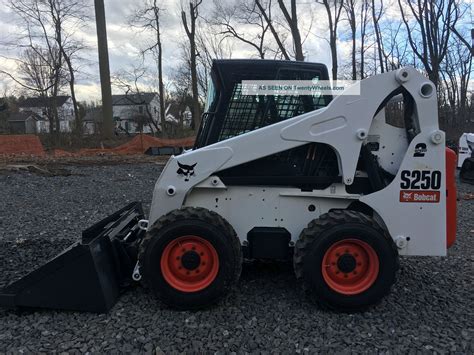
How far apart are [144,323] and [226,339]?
2.32 feet

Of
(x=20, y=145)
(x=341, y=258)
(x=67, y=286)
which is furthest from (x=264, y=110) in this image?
(x=20, y=145)

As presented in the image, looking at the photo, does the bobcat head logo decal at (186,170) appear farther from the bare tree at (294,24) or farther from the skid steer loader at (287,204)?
the bare tree at (294,24)

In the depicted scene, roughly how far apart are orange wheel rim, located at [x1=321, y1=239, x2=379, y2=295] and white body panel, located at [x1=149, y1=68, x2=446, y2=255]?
400 mm

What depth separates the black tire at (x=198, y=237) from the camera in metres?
3.79

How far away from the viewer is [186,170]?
4.09m

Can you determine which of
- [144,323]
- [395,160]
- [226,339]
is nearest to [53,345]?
[144,323]

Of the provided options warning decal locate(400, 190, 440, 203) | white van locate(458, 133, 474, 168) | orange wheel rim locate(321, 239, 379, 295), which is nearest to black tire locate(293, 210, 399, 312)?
orange wheel rim locate(321, 239, 379, 295)

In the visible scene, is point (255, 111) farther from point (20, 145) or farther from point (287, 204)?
point (20, 145)

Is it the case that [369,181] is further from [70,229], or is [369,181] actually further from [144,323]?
[70,229]

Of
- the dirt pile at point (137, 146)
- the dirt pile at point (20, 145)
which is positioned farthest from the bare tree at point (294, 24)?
the dirt pile at point (20, 145)

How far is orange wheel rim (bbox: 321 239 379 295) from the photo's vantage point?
149 inches

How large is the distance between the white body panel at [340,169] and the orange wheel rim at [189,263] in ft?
1.43

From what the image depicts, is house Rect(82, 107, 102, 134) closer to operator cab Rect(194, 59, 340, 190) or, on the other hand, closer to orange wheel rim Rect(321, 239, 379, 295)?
operator cab Rect(194, 59, 340, 190)

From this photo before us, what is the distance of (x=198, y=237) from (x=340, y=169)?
1423 millimetres
